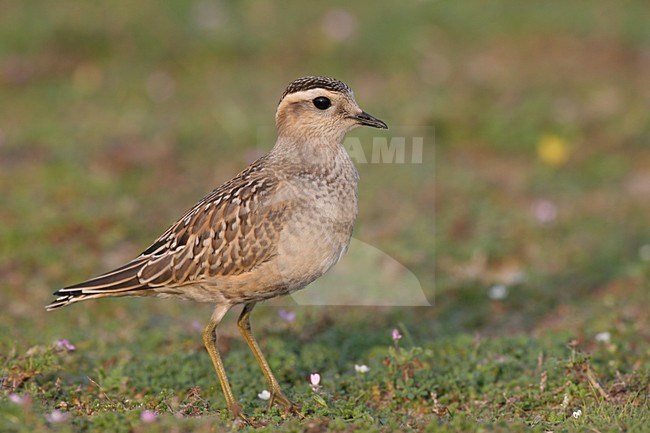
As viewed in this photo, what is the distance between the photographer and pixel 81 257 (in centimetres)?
1011

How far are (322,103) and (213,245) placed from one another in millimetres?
1378

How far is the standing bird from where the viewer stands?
Result: 687 cm

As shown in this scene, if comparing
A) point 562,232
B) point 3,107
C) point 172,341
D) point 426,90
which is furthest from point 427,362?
point 3,107

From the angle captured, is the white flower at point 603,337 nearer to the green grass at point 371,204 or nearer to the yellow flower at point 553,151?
the green grass at point 371,204

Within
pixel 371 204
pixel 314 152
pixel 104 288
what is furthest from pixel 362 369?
pixel 371 204

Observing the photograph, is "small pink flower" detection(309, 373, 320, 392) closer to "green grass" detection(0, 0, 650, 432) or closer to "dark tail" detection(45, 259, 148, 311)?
"green grass" detection(0, 0, 650, 432)

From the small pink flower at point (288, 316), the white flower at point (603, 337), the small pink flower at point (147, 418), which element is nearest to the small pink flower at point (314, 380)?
the small pink flower at point (288, 316)

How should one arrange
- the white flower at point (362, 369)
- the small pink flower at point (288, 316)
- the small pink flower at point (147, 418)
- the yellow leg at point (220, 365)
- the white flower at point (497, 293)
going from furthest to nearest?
the white flower at point (497, 293) → the small pink flower at point (288, 316) → the white flower at point (362, 369) → the yellow leg at point (220, 365) → the small pink flower at point (147, 418)

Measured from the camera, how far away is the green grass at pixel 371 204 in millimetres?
7086

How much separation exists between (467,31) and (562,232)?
5.96 m

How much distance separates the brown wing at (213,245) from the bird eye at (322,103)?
0.69m

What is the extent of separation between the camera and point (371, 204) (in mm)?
11250

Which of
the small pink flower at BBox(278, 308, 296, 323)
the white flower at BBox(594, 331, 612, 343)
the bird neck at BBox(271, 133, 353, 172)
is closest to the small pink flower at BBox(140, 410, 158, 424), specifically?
the bird neck at BBox(271, 133, 353, 172)

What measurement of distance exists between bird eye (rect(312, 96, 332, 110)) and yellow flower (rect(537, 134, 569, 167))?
5714mm
